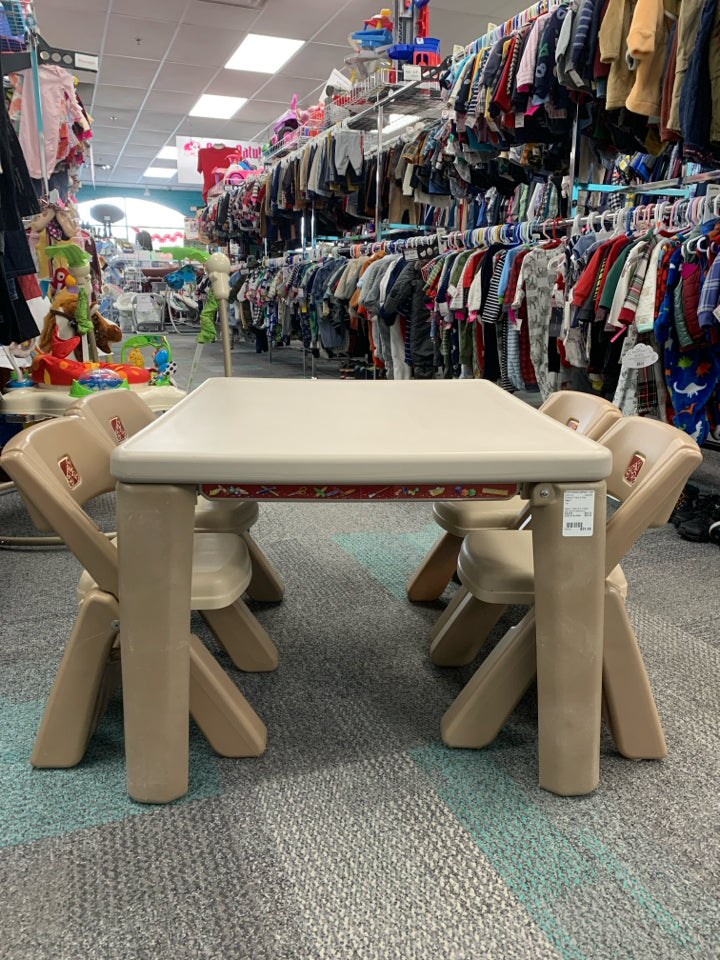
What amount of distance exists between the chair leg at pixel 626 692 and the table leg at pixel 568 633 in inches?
4.1

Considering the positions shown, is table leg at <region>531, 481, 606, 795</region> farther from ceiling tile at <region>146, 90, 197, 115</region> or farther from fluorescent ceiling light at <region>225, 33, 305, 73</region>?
ceiling tile at <region>146, 90, 197, 115</region>

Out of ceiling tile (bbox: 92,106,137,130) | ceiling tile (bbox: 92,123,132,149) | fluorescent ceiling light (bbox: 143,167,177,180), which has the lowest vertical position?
ceiling tile (bbox: 92,106,137,130)

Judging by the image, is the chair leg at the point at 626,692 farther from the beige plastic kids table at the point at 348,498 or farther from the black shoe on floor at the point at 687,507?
the black shoe on floor at the point at 687,507

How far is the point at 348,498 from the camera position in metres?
1.17

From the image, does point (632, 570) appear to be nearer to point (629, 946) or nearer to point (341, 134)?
point (629, 946)

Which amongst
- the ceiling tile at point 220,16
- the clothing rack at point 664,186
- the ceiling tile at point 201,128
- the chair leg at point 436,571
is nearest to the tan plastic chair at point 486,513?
the chair leg at point 436,571

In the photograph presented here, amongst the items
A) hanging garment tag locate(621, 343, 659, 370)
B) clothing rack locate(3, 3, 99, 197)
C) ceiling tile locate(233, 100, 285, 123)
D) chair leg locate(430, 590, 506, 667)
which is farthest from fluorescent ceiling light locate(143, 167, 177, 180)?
chair leg locate(430, 590, 506, 667)

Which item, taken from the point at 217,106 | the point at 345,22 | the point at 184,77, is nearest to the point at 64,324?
the point at 345,22

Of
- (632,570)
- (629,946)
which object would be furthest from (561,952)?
(632,570)

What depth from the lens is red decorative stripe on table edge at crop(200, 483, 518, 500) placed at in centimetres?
116

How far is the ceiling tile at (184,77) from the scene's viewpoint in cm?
901

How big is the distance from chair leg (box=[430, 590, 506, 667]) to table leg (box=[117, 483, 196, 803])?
29.4 inches

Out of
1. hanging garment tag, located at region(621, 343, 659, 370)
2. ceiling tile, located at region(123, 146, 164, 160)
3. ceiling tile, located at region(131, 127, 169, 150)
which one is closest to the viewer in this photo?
hanging garment tag, located at region(621, 343, 659, 370)

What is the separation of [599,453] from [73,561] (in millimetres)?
2028
